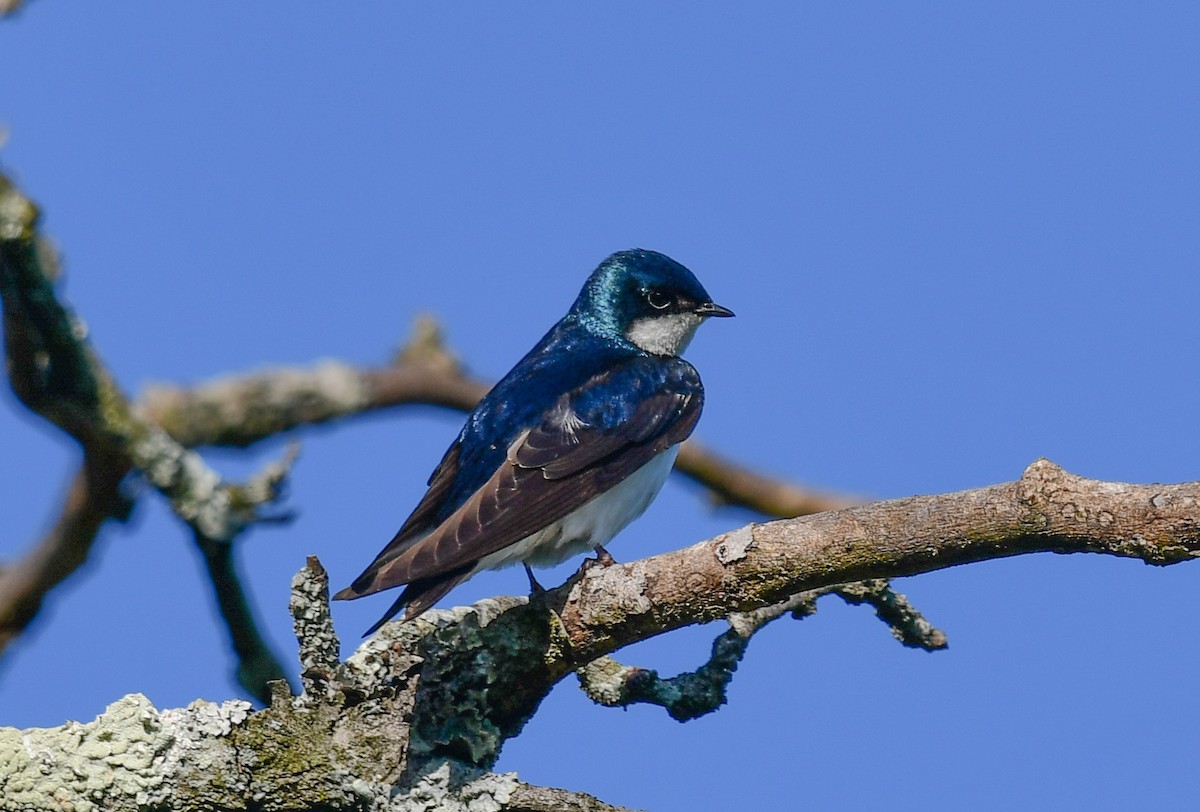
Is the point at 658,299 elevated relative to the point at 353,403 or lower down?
elevated

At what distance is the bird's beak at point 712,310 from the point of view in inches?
200

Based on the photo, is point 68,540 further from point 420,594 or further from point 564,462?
point 564,462

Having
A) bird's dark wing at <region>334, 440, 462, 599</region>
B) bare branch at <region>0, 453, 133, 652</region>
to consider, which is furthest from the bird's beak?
bare branch at <region>0, 453, 133, 652</region>

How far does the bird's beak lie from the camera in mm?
5086

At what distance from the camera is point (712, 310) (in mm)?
5086

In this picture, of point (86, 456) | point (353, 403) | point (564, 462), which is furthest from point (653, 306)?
point (86, 456)

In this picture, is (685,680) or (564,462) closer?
(685,680)

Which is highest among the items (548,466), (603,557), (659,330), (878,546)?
(659,330)

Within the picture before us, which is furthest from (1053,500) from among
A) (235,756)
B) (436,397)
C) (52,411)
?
(436,397)

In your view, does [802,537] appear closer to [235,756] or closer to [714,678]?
[714,678]

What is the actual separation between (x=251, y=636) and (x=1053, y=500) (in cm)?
175

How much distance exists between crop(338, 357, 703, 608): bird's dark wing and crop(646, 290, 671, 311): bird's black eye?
346mm

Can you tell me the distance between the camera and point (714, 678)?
3082 millimetres

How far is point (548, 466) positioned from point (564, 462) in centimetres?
6
